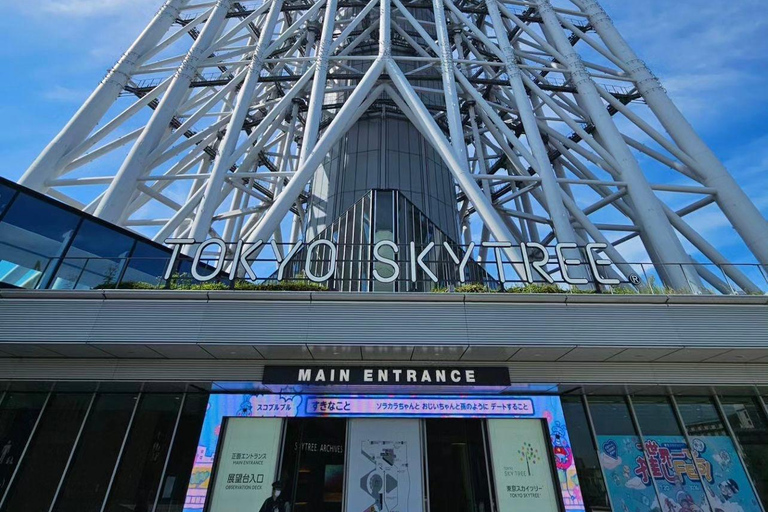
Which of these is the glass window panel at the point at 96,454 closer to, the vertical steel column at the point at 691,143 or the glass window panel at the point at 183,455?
the glass window panel at the point at 183,455

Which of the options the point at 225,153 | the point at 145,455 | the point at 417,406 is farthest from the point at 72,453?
the point at 225,153

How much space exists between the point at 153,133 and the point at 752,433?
Result: 97.1ft

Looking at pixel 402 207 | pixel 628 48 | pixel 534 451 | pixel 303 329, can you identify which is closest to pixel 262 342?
pixel 303 329

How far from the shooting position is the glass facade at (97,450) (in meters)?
12.0

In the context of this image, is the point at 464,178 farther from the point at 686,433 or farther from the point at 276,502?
the point at 276,502

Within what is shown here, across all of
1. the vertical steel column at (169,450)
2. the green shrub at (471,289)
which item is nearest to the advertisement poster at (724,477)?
the green shrub at (471,289)

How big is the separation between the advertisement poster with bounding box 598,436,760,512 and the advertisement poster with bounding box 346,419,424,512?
19.5 ft

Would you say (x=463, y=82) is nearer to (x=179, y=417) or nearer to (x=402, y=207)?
(x=402, y=207)

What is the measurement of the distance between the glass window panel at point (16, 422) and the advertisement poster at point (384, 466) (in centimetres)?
1013

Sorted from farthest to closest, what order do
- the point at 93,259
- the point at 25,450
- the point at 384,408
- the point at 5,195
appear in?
the point at 93,259
the point at 5,195
the point at 384,408
the point at 25,450

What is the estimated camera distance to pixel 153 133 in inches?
901

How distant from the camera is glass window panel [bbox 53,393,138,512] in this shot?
39.2 feet

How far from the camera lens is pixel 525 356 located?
1280 cm

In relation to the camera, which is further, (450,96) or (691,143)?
(691,143)
